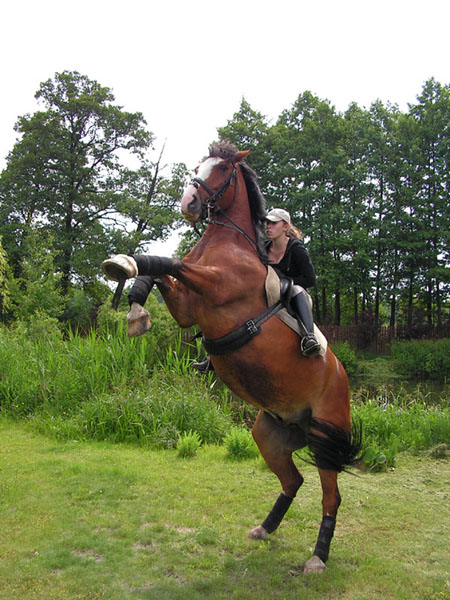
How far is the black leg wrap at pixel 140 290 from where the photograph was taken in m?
2.92

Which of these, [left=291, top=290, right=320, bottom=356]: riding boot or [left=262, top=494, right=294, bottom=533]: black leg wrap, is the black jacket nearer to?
[left=291, top=290, right=320, bottom=356]: riding boot

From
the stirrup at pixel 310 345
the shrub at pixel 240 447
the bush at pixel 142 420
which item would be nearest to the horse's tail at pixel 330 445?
the stirrup at pixel 310 345

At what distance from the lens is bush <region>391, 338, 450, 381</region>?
58.9 ft

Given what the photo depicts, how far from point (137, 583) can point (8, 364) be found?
680 cm

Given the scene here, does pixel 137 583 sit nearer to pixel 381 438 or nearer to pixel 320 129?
pixel 381 438

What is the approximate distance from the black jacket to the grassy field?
208cm

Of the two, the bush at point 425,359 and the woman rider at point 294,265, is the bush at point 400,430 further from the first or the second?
the bush at point 425,359

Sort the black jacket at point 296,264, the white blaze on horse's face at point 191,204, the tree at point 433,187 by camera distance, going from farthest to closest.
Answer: the tree at point 433,187, the black jacket at point 296,264, the white blaze on horse's face at point 191,204

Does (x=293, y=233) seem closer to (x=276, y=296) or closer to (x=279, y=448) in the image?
(x=276, y=296)

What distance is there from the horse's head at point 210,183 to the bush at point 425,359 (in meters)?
16.6

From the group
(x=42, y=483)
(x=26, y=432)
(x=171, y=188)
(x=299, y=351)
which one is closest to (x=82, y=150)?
(x=171, y=188)

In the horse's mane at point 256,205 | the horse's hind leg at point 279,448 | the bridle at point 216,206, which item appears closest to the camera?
the bridle at point 216,206

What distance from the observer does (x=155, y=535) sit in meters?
4.02

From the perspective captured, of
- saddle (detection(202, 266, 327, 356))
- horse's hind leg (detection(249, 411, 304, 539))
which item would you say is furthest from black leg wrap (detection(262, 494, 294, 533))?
saddle (detection(202, 266, 327, 356))
